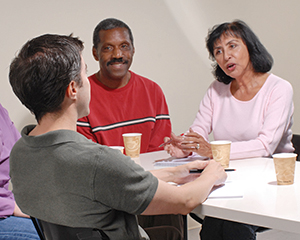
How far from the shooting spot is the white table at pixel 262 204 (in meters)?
1.06

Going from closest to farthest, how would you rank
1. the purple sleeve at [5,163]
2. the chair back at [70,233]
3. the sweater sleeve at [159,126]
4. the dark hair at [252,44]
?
the chair back at [70,233]
the purple sleeve at [5,163]
the dark hair at [252,44]
the sweater sleeve at [159,126]

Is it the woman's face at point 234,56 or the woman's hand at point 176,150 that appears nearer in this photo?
the woman's hand at point 176,150

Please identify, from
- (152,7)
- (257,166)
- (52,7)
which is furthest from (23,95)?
(152,7)

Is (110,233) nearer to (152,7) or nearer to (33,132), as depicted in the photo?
(33,132)

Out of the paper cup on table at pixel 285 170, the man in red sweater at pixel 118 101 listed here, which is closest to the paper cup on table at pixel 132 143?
the man in red sweater at pixel 118 101

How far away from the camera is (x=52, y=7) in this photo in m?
2.82

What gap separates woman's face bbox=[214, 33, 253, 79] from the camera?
225 centimetres

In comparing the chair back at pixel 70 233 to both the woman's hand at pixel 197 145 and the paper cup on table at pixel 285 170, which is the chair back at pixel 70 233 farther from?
the woman's hand at pixel 197 145

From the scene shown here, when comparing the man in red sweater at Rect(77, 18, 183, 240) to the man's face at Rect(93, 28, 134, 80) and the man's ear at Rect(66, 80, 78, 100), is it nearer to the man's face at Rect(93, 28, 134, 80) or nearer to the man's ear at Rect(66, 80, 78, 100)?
the man's face at Rect(93, 28, 134, 80)

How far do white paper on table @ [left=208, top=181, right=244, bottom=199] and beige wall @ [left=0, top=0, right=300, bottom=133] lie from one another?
1865 mm

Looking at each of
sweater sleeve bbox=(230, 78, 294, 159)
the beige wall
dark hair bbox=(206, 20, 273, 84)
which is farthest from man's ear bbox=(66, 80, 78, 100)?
the beige wall

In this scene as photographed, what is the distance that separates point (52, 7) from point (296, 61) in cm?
239

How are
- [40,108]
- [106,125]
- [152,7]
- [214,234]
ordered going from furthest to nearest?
[152,7], [106,125], [214,234], [40,108]

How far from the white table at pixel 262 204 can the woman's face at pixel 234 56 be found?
0.87 metres
